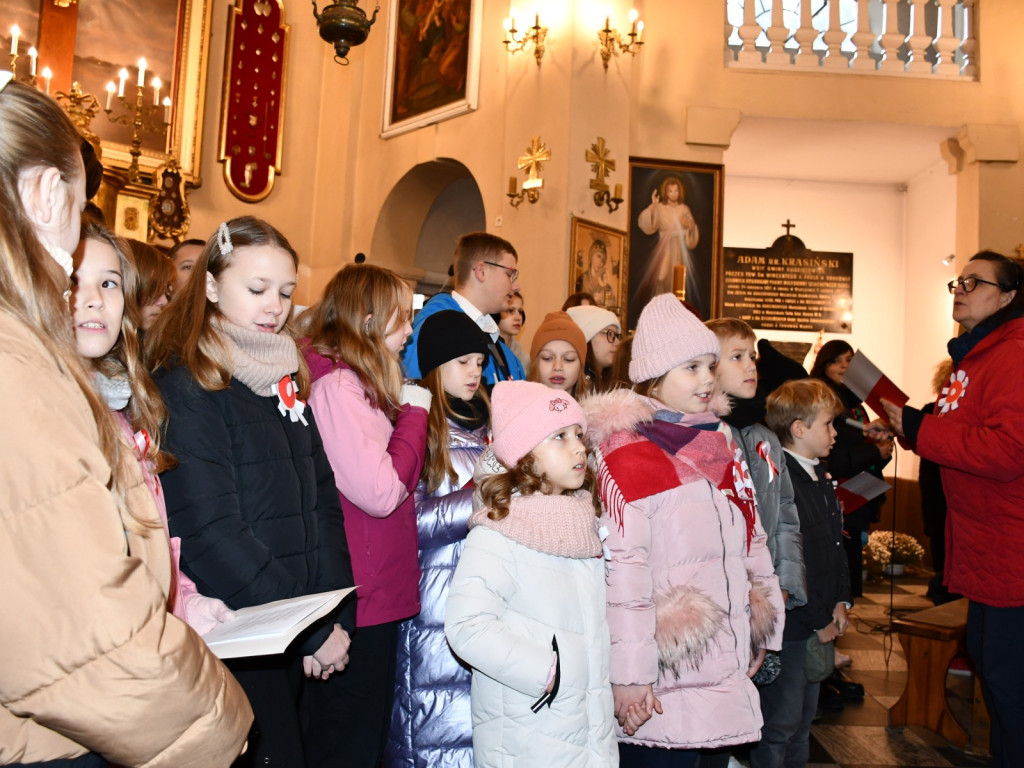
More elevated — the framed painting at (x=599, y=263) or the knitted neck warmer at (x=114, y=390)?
the framed painting at (x=599, y=263)

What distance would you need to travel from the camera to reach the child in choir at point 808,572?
2721mm

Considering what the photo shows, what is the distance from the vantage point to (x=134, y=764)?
941mm

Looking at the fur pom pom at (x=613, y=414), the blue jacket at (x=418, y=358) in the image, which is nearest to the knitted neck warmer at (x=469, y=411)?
the blue jacket at (x=418, y=358)

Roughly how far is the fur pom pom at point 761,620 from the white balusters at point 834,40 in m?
6.89

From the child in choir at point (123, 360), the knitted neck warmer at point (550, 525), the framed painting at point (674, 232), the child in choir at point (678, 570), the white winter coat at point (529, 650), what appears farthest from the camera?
the framed painting at point (674, 232)

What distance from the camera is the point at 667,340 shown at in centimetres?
236

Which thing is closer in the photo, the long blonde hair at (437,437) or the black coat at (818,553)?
the long blonde hair at (437,437)

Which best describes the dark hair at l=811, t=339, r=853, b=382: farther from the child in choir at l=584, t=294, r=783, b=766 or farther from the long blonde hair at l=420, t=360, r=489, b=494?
the long blonde hair at l=420, t=360, r=489, b=494

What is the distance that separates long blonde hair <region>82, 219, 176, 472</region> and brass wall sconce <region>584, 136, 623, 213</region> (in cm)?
547

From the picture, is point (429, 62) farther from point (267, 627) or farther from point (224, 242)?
point (267, 627)

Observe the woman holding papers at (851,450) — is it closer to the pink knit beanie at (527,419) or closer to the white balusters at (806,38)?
the pink knit beanie at (527,419)

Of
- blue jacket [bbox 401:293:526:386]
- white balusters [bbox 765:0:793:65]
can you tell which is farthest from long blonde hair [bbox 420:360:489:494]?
white balusters [bbox 765:0:793:65]

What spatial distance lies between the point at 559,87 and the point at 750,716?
5625mm

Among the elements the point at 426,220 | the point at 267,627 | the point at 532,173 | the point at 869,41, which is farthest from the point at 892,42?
the point at 267,627
